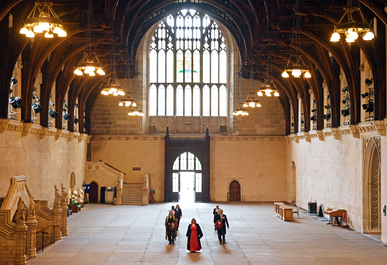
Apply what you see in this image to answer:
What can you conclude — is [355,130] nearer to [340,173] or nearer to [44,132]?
[340,173]

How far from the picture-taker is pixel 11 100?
18.4m

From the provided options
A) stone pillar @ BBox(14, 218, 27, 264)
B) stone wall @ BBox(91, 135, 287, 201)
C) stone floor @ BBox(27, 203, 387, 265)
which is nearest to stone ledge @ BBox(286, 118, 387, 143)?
stone wall @ BBox(91, 135, 287, 201)

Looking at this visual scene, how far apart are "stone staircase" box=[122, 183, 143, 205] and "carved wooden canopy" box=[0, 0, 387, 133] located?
704 cm

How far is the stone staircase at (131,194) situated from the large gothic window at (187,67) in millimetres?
6523

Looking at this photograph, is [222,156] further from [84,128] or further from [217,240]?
[217,240]

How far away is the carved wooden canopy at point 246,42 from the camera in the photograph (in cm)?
1742

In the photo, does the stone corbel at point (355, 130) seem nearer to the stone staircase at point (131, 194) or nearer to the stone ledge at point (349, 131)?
the stone ledge at point (349, 131)

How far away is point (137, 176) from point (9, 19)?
1912cm

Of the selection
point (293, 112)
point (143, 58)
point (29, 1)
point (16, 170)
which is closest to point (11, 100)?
point (16, 170)

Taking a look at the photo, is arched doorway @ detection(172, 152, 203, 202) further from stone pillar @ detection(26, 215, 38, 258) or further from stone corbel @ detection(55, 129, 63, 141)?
→ stone pillar @ detection(26, 215, 38, 258)

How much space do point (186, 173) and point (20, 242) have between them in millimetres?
21549

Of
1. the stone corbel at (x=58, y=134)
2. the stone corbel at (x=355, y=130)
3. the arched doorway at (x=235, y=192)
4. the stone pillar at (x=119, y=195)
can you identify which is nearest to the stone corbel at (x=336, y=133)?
the stone corbel at (x=355, y=130)

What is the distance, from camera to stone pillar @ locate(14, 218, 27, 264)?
14.6 m

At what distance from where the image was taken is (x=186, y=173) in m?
35.6
